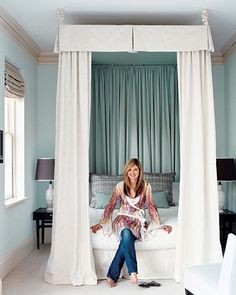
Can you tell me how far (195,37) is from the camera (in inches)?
168

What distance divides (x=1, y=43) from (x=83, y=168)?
5.01ft

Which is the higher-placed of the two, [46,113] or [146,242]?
[46,113]

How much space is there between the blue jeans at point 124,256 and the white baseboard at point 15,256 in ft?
3.62

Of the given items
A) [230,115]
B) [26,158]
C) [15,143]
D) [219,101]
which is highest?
[219,101]

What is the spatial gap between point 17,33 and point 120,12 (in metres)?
1.26

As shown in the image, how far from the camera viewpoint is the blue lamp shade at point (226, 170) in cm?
528

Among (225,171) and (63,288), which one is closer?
(63,288)

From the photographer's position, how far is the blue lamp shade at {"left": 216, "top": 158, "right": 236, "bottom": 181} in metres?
5.28

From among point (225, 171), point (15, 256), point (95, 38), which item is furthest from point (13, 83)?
point (225, 171)

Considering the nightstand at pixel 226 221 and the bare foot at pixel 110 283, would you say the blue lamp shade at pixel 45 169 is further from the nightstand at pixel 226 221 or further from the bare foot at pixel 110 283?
the nightstand at pixel 226 221

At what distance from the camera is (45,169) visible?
5.54 metres

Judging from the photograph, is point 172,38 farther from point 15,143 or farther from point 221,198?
point 15,143

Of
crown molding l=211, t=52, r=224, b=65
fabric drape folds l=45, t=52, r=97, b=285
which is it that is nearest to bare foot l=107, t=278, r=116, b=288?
fabric drape folds l=45, t=52, r=97, b=285

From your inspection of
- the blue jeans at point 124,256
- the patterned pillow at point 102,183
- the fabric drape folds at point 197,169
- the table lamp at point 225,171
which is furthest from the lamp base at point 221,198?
the blue jeans at point 124,256
